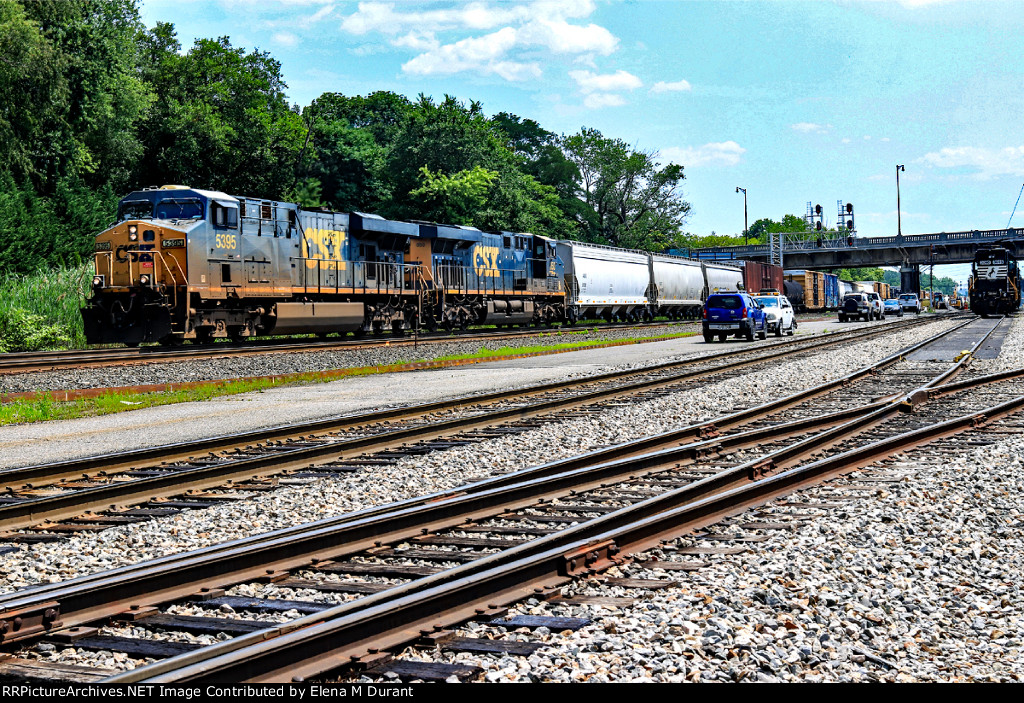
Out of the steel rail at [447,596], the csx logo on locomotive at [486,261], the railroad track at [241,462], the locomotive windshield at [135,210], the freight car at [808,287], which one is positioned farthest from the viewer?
the freight car at [808,287]

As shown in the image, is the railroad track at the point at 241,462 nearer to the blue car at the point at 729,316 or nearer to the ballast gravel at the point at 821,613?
the ballast gravel at the point at 821,613

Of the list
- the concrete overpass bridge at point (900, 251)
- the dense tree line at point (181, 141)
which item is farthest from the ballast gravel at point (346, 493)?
the concrete overpass bridge at point (900, 251)

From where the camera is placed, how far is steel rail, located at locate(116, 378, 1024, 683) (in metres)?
3.44

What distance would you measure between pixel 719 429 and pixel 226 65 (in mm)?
53477

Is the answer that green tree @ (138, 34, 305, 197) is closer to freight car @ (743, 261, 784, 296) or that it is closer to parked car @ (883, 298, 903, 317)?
freight car @ (743, 261, 784, 296)

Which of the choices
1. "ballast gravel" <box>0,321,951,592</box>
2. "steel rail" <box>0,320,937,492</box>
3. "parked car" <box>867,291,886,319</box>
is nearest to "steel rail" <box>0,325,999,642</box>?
"ballast gravel" <box>0,321,951,592</box>

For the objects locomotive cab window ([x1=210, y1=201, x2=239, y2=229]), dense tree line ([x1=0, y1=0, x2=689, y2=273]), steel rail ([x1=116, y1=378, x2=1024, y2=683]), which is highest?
dense tree line ([x1=0, y1=0, x2=689, y2=273])

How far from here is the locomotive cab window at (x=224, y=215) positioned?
21609 mm

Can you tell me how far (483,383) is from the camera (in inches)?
656

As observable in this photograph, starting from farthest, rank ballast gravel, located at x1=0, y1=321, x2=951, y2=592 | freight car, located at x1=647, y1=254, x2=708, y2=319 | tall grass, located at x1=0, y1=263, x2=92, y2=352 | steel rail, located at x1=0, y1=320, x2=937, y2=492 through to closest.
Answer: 1. freight car, located at x1=647, y1=254, x2=708, y2=319
2. tall grass, located at x1=0, y1=263, x2=92, y2=352
3. steel rail, located at x1=0, y1=320, x2=937, y2=492
4. ballast gravel, located at x1=0, y1=321, x2=951, y2=592

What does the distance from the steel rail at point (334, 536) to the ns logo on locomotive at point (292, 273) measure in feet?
49.8

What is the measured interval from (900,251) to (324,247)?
8318 cm

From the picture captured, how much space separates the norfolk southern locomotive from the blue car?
107ft

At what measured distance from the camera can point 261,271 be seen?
75.7 feet
